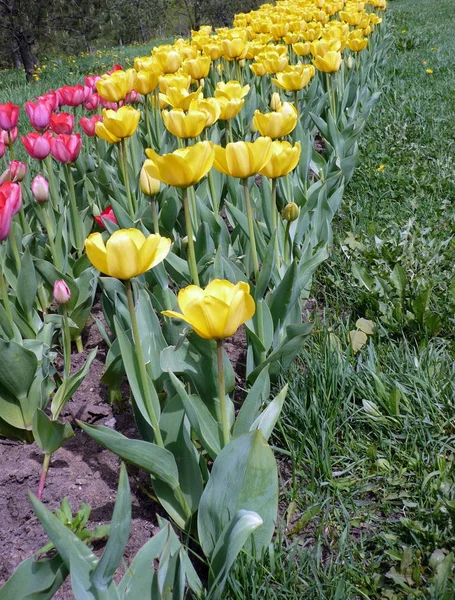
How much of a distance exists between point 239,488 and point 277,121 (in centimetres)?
108

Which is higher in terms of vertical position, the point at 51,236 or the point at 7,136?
the point at 7,136

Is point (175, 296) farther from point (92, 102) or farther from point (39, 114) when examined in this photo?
point (92, 102)

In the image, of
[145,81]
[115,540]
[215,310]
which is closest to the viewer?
[115,540]

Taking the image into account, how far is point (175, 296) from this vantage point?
1771 millimetres

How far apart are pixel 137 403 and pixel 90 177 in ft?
5.88

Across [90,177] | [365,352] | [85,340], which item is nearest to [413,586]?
[365,352]

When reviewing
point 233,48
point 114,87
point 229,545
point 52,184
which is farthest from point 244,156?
point 233,48

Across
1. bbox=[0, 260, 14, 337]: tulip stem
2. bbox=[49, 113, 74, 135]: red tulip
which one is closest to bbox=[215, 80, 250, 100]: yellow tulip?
bbox=[49, 113, 74, 135]: red tulip

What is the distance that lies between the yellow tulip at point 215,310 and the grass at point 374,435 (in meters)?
0.49

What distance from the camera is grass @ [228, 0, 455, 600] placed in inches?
46.8

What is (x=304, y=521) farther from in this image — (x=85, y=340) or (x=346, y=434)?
(x=85, y=340)

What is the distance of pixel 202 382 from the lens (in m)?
1.41

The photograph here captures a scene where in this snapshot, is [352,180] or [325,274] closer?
[325,274]

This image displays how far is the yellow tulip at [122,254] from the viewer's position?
3.41 feet
